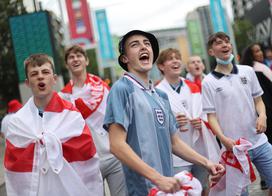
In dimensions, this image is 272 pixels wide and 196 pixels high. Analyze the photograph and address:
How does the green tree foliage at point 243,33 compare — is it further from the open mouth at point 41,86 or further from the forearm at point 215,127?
the open mouth at point 41,86

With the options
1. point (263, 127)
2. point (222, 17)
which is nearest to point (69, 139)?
point (263, 127)

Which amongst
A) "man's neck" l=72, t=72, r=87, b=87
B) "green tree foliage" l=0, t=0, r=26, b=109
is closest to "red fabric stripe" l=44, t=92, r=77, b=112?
"man's neck" l=72, t=72, r=87, b=87

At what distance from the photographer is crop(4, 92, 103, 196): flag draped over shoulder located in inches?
132

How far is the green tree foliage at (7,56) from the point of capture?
2381 centimetres

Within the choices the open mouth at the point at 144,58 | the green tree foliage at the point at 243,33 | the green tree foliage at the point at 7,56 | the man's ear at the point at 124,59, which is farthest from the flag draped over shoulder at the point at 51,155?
the green tree foliage at the point at 243,33

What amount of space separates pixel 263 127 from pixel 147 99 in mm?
1720

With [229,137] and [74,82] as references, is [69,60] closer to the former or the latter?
[74,82]

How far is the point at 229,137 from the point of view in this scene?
13.8ft

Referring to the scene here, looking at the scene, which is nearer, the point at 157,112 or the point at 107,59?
the point at 157,112

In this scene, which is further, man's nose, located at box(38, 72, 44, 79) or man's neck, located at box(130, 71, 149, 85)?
man's nose, located at box(38, 72, 44, 79)


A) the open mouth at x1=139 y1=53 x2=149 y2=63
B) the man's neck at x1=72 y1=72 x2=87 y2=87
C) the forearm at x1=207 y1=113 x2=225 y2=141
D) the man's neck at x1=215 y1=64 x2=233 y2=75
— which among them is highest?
the open mouth at x1=139 y1=53 x2=149 y2=63

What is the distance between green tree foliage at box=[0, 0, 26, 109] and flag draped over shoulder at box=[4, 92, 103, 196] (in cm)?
1946

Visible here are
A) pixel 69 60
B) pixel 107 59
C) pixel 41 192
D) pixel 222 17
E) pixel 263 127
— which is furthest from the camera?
pixel 107 59

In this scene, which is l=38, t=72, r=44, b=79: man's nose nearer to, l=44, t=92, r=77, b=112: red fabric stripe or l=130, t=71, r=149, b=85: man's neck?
l=44, t=92, r=77, b=112: red fabric stripe
